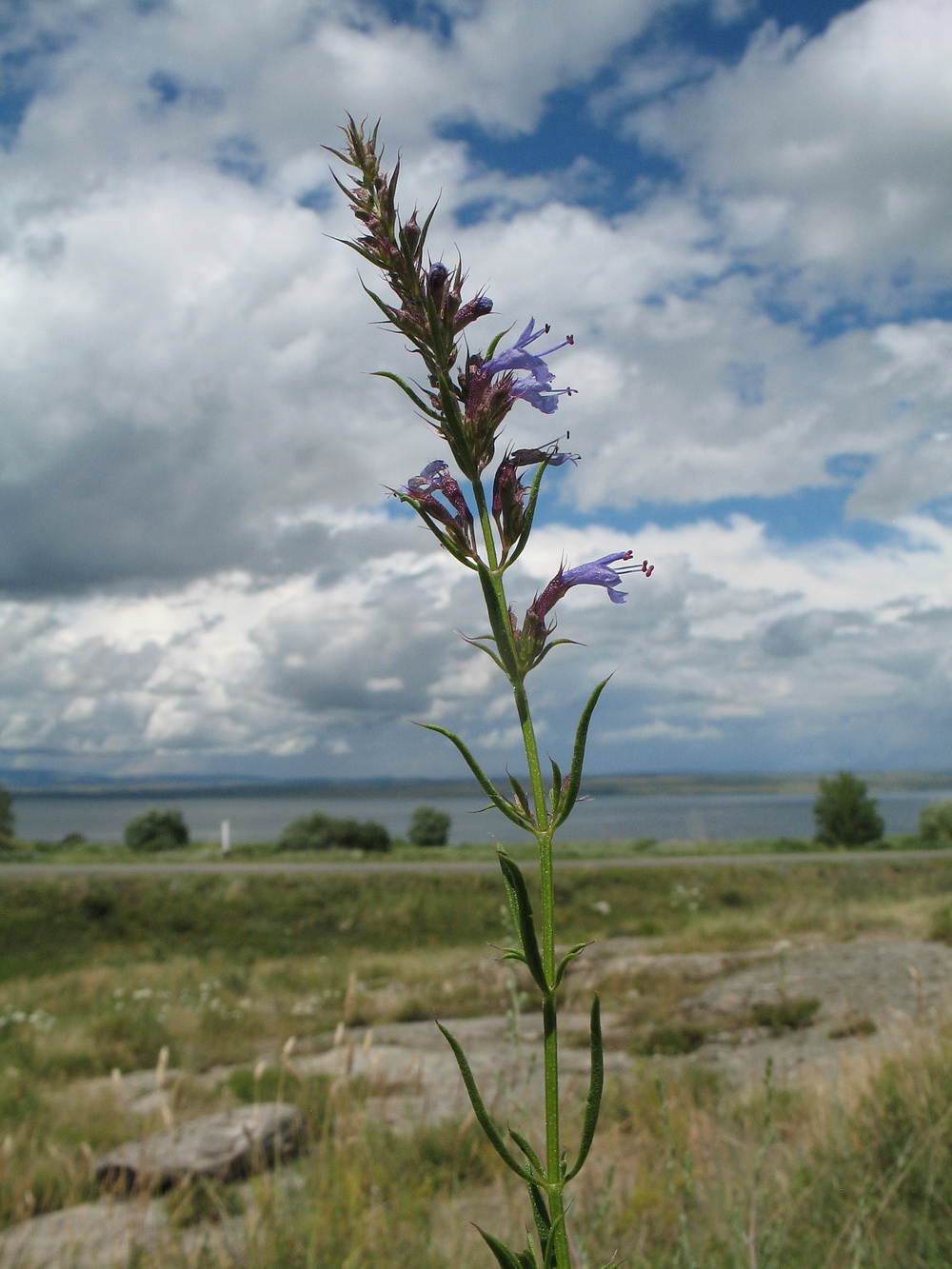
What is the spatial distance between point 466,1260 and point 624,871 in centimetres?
2957

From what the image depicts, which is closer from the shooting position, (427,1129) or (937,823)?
(427,1129)

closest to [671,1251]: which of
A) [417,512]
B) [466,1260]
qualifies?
[466,1260]

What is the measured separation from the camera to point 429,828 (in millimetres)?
52562

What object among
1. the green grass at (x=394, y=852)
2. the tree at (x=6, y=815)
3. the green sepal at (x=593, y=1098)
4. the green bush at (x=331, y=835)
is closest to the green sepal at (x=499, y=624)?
the green sepal at (x=593, y=1098)

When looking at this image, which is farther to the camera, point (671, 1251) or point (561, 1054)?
point (561, 1054)

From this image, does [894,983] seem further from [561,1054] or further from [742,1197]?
[742,1197]

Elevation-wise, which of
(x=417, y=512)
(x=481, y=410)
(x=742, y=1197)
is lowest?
(x=742, y=1197)

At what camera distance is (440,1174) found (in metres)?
5.32

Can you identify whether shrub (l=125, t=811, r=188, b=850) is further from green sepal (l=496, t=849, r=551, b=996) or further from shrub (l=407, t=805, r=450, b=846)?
green sepal (l=496, t=849, r=551, b=996)

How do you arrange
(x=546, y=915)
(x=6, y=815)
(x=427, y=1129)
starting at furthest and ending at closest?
(x=6, y=815)
(x=427, y=1129)
(x=546, y=915)

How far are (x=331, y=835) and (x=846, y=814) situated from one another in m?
27.4

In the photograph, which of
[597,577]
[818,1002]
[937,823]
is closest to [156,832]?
[818,1002]

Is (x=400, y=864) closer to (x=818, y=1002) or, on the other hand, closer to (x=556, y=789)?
(x=818, y=1002)

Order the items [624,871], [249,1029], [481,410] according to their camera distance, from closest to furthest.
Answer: [481,410] < [249,1029] < [624,871]
